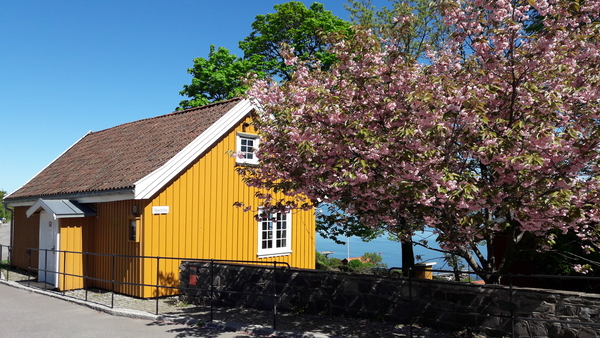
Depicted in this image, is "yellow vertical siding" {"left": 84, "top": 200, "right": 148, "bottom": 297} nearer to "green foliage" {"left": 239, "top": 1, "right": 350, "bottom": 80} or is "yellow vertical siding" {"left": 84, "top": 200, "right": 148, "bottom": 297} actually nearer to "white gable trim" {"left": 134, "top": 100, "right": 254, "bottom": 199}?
"white gable trim" {"left": 134, "top": 100, "right": 254, "bottom": 199}

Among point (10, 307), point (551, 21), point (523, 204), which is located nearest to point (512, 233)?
point (523, 204)

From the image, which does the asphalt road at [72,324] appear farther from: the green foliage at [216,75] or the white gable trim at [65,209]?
the green foliage at [216,75]

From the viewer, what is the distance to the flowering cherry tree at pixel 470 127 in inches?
261

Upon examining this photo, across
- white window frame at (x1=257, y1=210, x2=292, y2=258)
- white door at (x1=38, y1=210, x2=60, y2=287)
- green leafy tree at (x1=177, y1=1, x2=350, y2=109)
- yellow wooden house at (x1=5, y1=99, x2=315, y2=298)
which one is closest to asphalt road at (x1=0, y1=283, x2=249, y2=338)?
yellow wooden house at (x1=5, y1=99, x2=315, y2=298)

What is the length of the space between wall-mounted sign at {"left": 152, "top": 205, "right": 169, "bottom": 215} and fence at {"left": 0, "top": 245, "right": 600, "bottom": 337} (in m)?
1.88

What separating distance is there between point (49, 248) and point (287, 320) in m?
9.53

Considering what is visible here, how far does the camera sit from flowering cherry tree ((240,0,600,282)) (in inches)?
261

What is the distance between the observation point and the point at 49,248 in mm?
15180

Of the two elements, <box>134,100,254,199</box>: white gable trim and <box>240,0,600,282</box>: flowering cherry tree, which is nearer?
<box>240,0,600,282</box>: flowering cherry tree

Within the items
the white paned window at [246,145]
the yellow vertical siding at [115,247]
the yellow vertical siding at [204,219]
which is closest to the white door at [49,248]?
the yellow vertical siding at [115,247]

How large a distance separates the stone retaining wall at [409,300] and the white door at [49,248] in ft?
15.9

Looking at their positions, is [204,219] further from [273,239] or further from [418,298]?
[418,298]

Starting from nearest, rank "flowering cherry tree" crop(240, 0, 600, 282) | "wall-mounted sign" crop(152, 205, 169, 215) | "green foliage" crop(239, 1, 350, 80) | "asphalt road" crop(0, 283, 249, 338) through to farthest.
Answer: "flowering cherry tree" crop(240, 0, 600, 282) → "asphalt road" crop(0, 283, 249, 338) → "wall-mounted sign" crop(152, 205, 169, 215) → "green foliage" crop(239, 1, 350, 80)

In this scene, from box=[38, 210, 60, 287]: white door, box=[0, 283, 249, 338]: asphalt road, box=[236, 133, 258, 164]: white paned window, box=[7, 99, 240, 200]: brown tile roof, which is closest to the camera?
box=[0, 283, 249, 338]: asphalt road
